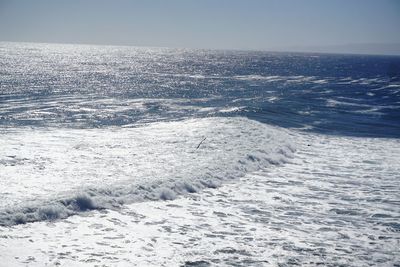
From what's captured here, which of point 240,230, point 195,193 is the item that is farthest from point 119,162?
point 240,230

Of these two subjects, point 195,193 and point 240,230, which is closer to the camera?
point 240,230

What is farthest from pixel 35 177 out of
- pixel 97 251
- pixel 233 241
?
pixel 233 241

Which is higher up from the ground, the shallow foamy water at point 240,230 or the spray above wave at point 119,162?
the spray above wave at point 119,162

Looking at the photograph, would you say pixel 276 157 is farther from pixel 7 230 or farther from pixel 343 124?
pixel 343 124

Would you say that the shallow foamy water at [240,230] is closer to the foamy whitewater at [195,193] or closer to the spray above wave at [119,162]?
the foamy whitewater at [195,193]

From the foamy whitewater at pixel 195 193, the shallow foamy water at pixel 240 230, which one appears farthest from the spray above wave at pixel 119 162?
the shallow foamy water at pixel 240 230

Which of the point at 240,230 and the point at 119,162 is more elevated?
the point at 119,162

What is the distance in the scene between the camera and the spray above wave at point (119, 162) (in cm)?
1155

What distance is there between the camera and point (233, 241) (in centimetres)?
952

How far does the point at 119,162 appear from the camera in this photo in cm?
1645

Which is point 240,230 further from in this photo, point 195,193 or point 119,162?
point 119,162

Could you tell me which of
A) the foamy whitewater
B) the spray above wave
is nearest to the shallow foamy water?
the foamy whitewater

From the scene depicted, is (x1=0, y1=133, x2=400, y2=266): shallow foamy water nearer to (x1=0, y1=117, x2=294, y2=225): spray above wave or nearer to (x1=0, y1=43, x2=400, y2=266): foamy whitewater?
(x1=0, y1=43, x2=400, y2=266): foamy whitewater

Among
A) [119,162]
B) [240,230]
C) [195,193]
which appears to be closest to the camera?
[240,230]
